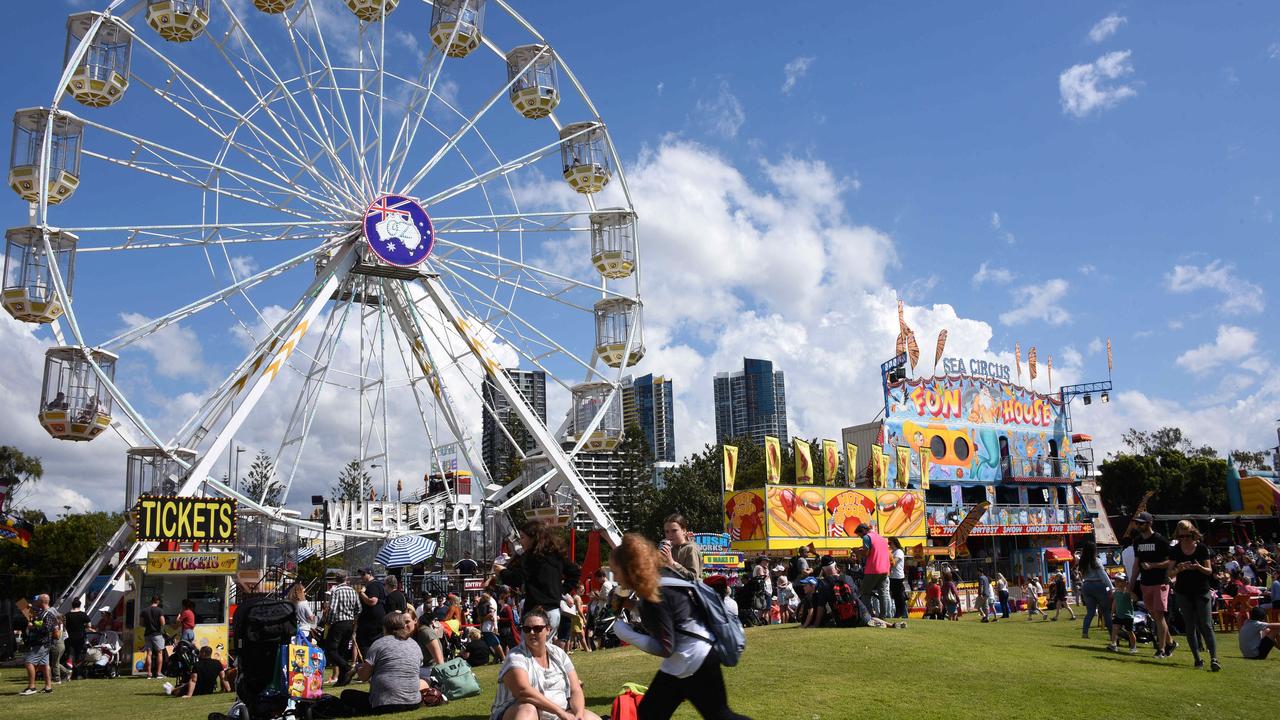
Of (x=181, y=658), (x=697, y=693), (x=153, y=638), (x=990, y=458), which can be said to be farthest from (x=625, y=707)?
(x=990, y=458)

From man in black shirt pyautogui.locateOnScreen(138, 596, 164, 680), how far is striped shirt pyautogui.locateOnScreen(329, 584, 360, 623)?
5.08 m

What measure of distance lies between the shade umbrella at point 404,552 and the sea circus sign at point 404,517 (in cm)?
676

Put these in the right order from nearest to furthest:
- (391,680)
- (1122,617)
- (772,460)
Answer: (391,680)
(1122,617)
(772,460)

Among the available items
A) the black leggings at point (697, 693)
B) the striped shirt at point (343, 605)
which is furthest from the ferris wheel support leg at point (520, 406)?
the black leggings at point (697, 693)

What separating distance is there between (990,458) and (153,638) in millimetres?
40157

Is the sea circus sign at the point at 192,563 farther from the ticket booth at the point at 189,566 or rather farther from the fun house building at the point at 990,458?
the fun house building at the point at 990,458

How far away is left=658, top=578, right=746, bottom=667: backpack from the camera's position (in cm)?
543

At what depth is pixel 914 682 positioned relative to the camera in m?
9.70

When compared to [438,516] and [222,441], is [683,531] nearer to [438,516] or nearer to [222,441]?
[222,441]

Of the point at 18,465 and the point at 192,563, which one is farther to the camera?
the point at 18,465

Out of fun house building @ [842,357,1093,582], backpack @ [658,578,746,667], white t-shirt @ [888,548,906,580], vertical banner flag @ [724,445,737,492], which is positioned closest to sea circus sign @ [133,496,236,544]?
white t-shirt @ [888,548,906,580]

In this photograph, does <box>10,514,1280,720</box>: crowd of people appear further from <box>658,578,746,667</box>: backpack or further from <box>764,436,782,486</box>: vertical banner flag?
<box>764,436,782,486</box>: vertical banner flag

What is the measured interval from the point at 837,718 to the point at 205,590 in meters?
15.6

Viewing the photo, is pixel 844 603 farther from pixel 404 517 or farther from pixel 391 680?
pixel 404 517
